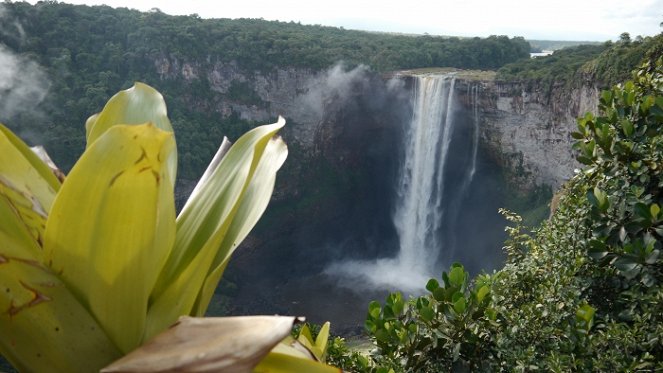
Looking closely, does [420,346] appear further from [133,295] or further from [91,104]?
[91,104]

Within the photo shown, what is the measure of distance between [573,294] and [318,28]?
5102 cm

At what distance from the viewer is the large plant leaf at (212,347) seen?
1.88 ft

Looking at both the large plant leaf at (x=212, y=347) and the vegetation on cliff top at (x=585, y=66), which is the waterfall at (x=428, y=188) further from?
the large plant leaf at (x=212, y=347)

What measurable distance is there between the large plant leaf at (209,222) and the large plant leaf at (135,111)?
82 mm

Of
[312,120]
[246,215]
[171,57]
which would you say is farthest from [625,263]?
[171,57]

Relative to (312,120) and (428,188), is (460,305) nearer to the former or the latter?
(428,188)

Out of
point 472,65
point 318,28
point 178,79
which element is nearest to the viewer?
point 178,79

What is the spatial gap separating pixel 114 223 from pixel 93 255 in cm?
5

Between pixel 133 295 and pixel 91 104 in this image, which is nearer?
pixel 133 295

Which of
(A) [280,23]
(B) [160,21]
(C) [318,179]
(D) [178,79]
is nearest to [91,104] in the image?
(D) [178,79]

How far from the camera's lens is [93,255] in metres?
0.66

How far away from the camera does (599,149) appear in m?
2.90

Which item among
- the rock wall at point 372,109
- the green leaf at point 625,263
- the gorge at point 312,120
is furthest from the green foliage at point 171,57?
the green leaf at point 625,263

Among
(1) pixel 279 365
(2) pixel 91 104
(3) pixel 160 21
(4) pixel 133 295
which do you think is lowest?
(2) pixel 91 104
